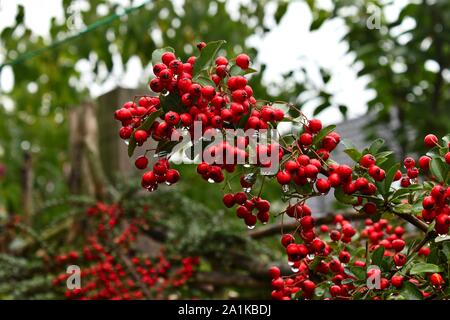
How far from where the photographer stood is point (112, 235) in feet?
7.11

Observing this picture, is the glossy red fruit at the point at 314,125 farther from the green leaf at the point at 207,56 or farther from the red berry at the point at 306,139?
the green leaf at the point at 207,56

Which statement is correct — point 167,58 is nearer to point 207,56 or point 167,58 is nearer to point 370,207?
point 207,56

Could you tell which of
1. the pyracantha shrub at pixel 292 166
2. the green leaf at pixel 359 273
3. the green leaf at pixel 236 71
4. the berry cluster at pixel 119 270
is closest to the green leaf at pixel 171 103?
the pyracantha shrub at pixel 292 166

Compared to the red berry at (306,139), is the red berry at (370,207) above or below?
below

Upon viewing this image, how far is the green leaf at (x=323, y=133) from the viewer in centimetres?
85

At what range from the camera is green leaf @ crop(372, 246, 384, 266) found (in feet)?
2.95

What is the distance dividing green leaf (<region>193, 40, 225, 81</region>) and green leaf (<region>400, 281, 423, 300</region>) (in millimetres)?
435

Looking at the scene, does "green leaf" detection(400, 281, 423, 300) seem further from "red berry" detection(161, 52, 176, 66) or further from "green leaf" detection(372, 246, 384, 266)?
"red berry" detection(161, 52, 176, 66)

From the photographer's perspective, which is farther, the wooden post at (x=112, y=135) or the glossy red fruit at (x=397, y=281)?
the wooden post at (x=112, y=135)

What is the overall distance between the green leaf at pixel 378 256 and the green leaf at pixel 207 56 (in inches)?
15.0

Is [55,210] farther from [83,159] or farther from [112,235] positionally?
[112,235]

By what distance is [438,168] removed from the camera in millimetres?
859
